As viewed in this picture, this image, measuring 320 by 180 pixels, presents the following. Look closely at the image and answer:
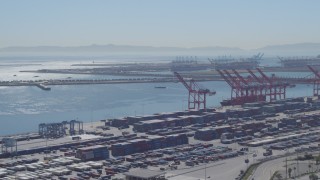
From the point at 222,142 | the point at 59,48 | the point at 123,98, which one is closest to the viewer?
the point at 222,142

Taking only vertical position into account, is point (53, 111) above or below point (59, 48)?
below

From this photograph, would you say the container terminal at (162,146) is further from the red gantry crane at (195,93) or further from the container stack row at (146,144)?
the red gantry crane at (195,93)

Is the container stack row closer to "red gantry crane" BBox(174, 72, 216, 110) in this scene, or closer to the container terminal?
the container terminal

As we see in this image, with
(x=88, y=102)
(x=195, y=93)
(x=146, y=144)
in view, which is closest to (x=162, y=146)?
(x=146, y=144)

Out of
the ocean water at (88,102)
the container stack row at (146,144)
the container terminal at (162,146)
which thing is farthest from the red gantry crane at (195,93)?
the container stack row at (146,144)

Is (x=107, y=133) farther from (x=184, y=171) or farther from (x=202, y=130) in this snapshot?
(x=184, y=171)

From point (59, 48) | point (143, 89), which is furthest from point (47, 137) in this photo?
point (59, 48)

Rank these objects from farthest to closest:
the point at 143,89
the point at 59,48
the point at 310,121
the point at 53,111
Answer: the point at 59,48, the point at 143,89, the point at 53,111, the point at 310,121
